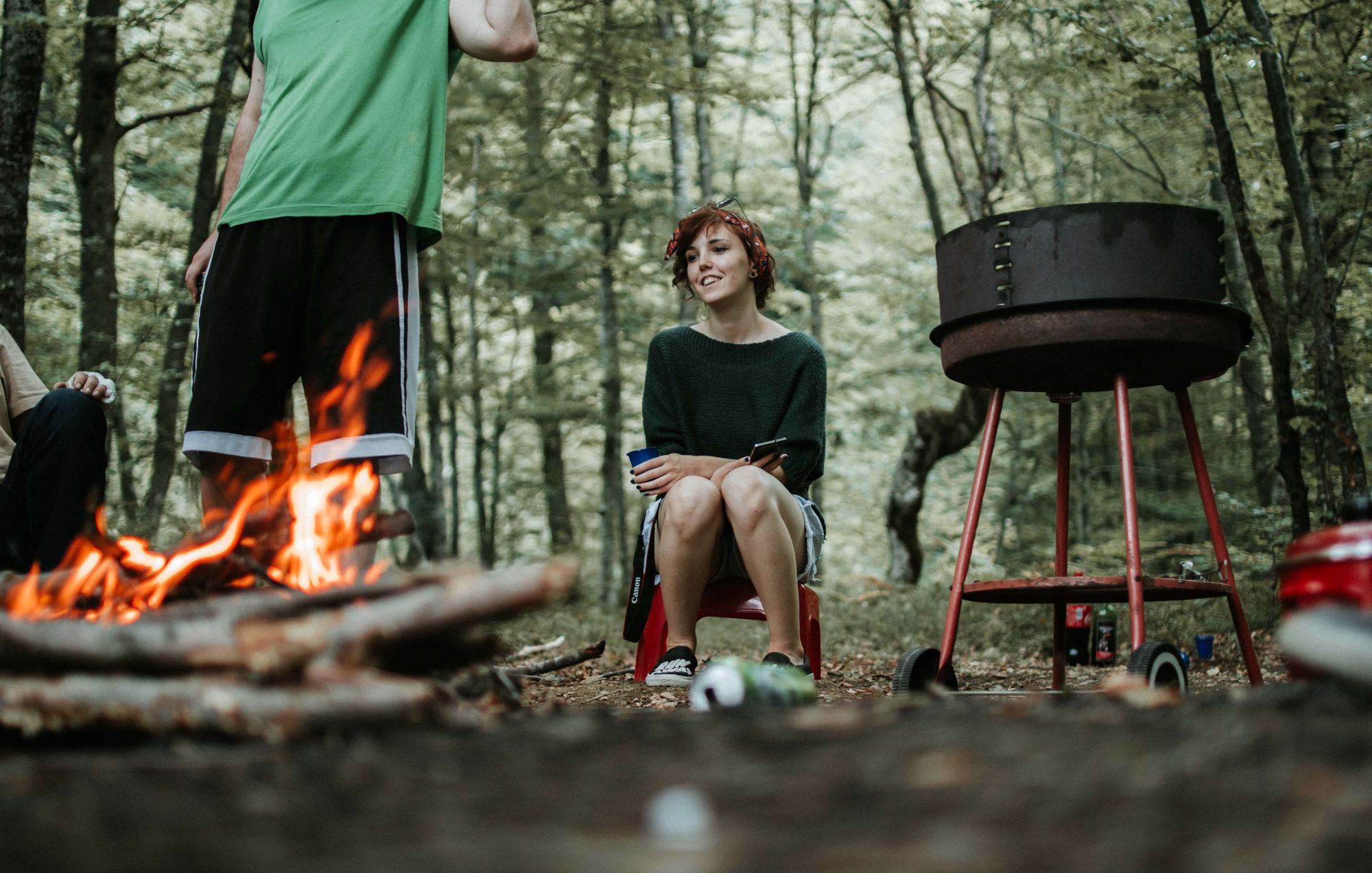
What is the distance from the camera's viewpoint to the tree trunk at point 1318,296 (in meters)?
3.98

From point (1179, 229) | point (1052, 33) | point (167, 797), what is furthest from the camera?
point (1052, 33)

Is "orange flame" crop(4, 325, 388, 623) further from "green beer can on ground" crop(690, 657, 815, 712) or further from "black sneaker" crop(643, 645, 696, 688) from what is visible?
"black sneaker" crop(643, 645, 696, 688)

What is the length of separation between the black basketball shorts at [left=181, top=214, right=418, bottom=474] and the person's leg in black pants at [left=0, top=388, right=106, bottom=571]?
0.46 meters

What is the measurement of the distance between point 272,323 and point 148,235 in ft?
22.4

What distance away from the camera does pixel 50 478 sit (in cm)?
281

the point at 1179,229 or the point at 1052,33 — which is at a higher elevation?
the point at 1052,33

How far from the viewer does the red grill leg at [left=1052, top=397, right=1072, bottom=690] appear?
3.75 meters

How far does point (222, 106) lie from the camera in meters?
6.71

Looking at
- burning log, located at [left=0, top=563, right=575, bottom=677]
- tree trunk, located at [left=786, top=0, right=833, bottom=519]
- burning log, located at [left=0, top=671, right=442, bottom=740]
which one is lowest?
burning log, located at [left=0, top=671, right=442, bottom=740]

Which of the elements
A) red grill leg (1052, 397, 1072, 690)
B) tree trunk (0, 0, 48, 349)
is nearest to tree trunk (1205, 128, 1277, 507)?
red grill leg (1052, 397, 1072, 690)

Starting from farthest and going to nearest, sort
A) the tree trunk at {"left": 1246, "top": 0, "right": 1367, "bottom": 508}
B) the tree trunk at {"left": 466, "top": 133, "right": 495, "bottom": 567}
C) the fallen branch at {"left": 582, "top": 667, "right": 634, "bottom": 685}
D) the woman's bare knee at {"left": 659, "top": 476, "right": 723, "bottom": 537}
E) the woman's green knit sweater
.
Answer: the tree trunk at {"left": 466, "top": 133, "right": 495, "bottom": 567}
the tree trunk at {"left": 1246, "top": 0, "right": 1367, "bottom": 508}
the fallen branch at {"left": 582, "top": 667, "right": 634, "bottom": 685}
the woman's green knit sweater
the woman's bare knee at {"left": 659, "top": 476, "right": 723, "bottom": 537}

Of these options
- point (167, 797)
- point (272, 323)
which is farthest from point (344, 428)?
point (167, 797)

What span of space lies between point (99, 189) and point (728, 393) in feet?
17.9

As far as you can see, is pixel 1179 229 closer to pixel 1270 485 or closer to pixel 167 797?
pixel 167 797
